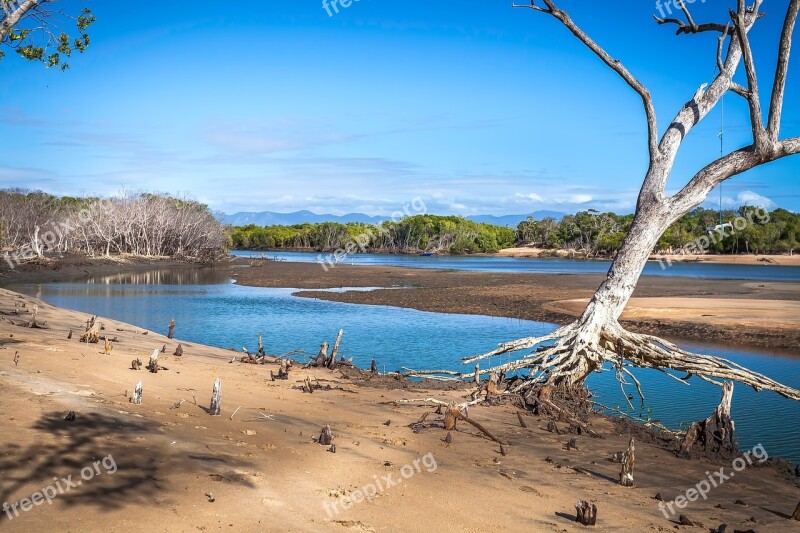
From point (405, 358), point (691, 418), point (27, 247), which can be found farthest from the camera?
point (27, 247)

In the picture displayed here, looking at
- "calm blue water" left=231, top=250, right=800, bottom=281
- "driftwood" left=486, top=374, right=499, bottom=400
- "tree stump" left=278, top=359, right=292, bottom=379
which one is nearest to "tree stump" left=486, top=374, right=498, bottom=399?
"driftwood" left=486, top=374, right=499, bottom=400

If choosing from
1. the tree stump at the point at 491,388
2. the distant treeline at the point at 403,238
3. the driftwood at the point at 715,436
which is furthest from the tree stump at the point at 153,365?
the distant treeline at the point at 403,238

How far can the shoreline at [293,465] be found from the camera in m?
5.79

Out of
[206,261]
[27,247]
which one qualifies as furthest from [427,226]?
[27,247]

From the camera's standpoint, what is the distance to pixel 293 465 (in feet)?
23.8

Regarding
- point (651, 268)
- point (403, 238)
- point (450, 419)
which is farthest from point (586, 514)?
point (403, 238)

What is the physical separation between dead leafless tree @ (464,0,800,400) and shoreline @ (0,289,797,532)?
4.11 feet

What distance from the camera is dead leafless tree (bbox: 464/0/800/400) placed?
10.1m

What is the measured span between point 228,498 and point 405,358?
46.2 feet

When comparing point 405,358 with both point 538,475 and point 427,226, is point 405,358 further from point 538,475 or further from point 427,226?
point 427,226

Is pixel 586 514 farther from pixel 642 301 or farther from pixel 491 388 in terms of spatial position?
pixel 642 301

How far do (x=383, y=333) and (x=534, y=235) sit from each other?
488ft

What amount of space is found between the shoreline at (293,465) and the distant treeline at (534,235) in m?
107

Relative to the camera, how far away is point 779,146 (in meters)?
9.91
